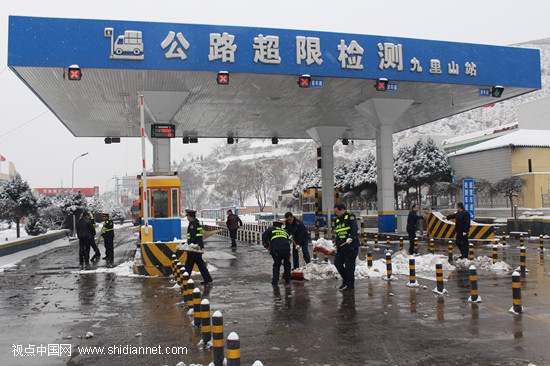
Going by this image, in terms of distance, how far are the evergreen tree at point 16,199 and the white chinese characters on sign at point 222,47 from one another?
49.2ft

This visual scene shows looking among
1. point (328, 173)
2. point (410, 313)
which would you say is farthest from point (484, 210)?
point (410, 313)

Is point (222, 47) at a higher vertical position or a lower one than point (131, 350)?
higher

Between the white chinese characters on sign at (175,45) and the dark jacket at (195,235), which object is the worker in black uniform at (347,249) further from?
the white chinese characters on sign at (175,45)

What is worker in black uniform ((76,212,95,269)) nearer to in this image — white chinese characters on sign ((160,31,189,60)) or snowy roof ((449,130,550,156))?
white chinese characters on sign ((160,31,189,60))

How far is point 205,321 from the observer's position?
612cm

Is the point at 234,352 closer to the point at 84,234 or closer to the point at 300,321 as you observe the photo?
the point at 300,321

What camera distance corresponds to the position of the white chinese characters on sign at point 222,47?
1843cm

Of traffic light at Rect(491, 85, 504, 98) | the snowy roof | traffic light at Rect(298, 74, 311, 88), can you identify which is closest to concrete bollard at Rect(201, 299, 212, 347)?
traffic light at Rect(298, 74, 311, 88)

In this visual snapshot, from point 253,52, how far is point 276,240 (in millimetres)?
10017

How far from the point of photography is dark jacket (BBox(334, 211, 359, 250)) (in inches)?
404

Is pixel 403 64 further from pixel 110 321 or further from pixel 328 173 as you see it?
pixel 110 321

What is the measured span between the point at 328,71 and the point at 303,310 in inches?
518

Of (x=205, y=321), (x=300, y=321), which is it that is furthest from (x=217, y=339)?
(x=300, y=321)

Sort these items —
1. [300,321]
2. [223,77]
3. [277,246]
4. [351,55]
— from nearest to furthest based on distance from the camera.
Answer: [300,321], [277,246], [223,77], [351,55]
